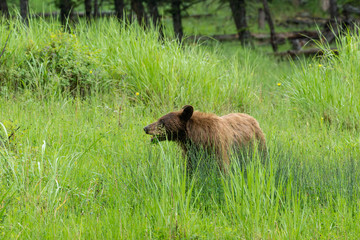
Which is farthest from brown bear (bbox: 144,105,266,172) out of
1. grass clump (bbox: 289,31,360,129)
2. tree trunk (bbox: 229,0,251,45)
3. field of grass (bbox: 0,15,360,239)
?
tree trunk (bbox: 229,0,251,45)

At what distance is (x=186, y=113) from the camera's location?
477 cm

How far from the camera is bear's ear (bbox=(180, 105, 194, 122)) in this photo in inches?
185

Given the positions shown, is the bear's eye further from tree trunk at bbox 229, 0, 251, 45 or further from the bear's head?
tree trunk at bbox 229, 0, 251, 45

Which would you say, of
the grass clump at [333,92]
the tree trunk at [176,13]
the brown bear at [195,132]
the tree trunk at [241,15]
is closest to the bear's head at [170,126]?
the brown bear at [195,132]

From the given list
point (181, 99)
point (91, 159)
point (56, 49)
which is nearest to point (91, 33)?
point (56, 49)

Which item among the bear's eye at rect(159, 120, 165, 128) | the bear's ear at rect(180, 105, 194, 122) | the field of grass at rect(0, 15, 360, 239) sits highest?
the bear's ear at rect(180, 105, 194, 122)

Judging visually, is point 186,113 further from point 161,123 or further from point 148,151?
point 148,151

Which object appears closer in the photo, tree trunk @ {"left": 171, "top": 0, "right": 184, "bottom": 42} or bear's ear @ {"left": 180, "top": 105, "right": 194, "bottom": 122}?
bear's ear @ {"left": 180, "top": 105, "right": 194, "bottom": 122}

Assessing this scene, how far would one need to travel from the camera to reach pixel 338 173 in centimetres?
460

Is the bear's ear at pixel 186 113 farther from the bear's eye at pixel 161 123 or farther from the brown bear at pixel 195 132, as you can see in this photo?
the bear's eye at pixel 161 123

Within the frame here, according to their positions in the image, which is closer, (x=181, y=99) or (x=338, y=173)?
(x=338, y=173)

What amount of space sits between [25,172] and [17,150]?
1.93ft

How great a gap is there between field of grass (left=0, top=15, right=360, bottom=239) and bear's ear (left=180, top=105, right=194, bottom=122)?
0.40 meters

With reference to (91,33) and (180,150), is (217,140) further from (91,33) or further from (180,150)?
(91,33)
